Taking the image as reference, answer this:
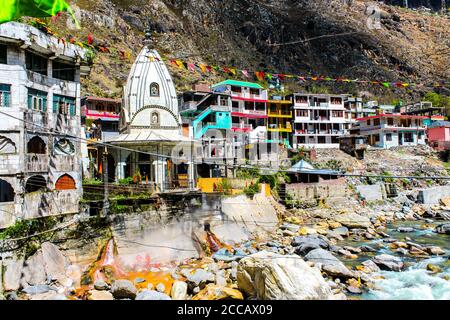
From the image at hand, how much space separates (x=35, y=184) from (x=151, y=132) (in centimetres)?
948

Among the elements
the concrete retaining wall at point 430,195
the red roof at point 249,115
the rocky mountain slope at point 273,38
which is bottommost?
the concrete retaining wall at point 430,195

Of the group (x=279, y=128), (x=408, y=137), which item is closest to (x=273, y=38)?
(x=279, y=128)

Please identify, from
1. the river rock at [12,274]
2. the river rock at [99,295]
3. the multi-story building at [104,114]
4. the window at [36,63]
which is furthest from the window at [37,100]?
the multi-story building at [104,114]

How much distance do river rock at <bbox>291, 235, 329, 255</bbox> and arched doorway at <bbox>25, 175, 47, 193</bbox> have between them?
14996mm

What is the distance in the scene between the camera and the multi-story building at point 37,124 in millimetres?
17016

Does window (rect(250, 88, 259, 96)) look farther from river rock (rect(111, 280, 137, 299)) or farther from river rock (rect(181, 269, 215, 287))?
river rock (rect(111, 280, 137, 299))

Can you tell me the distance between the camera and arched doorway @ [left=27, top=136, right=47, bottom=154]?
18938 millimetres

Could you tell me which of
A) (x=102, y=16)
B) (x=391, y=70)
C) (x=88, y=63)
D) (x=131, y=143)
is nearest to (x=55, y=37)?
(x=88, y=63)

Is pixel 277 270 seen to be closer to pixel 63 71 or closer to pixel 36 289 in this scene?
pixel 36 289

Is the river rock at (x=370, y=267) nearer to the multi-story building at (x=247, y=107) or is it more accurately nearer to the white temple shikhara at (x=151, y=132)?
the white temple shikhara at (x=151, y=132)

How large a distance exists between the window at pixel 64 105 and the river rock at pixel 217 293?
1352 centimetres

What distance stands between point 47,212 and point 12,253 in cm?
254

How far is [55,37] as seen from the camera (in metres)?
20.2
